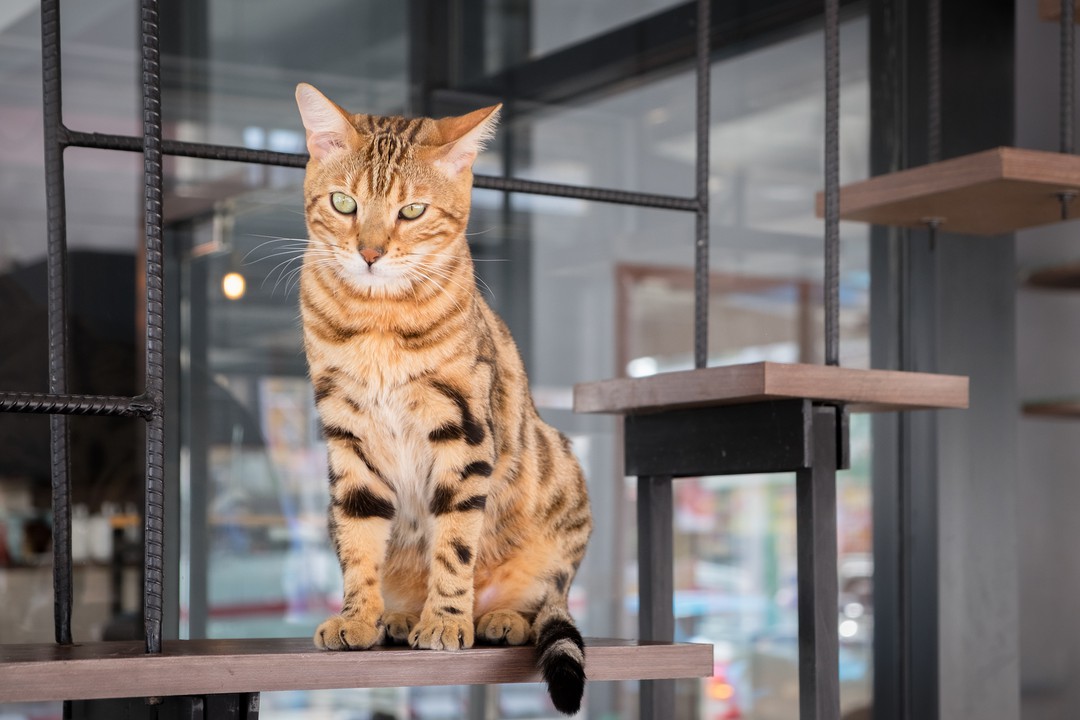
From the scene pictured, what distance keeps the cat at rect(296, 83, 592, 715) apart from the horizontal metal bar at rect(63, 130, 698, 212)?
50mm

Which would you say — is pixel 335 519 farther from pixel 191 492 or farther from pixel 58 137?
pixel 191 492

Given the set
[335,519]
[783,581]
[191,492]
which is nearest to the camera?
[335,519]

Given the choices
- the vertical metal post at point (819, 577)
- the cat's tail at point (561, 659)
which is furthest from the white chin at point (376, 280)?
the vertical metal post at point (819, 577)

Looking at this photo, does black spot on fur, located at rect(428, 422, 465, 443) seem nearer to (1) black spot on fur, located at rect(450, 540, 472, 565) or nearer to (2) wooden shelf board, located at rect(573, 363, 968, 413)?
(1) black spot on fur, located at rect(450, 540, 472, 565)

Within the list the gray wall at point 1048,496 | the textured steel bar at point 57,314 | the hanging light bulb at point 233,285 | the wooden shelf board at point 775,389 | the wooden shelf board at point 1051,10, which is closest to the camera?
the textured steel bar at point 57,314

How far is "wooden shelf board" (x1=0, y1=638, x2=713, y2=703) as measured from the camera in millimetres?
870

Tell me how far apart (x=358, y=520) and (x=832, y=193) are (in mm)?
635

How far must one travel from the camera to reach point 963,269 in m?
2.30

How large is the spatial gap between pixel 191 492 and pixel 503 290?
73cm

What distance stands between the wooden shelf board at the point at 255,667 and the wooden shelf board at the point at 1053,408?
1540mm

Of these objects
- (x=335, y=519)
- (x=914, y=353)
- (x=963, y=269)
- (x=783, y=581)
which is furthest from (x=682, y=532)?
(x=335, y=519)

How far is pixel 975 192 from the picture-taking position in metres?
1.46

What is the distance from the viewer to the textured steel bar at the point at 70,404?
35.3 inches

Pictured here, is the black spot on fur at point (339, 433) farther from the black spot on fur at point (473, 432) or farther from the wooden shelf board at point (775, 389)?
the wooden shelf board at point (775, 389)
